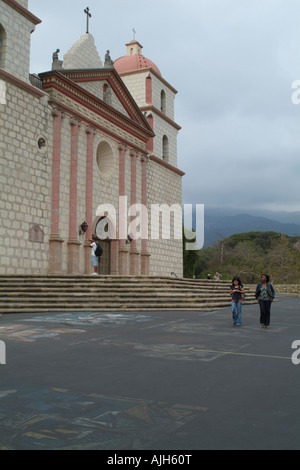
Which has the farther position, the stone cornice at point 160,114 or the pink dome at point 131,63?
the pink dome at point 131,63

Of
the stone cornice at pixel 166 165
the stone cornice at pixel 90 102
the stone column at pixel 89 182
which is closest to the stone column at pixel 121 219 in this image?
the stone cornice at pixel 90 102

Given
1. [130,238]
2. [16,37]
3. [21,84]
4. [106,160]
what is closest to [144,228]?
→ [130,238]

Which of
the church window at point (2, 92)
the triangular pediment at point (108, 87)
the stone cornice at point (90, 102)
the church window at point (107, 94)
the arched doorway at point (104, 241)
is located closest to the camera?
the church window at point (2, 92)

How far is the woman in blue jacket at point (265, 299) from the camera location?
382 inches

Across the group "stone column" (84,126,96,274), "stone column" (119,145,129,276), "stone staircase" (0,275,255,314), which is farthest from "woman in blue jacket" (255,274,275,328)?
"stone column" (119,145,129,276)

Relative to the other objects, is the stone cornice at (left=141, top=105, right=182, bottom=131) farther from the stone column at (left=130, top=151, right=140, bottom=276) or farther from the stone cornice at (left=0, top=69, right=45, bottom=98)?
the stone cornice at (left=0, top=69, right=45, bottom=98)

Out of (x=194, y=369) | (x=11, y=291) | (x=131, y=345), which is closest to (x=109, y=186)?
(x=11, y=291)

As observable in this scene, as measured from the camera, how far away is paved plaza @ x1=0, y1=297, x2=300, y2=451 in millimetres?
3062

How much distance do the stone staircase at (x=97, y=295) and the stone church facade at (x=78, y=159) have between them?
85.6 inches

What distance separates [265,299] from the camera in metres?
9.96

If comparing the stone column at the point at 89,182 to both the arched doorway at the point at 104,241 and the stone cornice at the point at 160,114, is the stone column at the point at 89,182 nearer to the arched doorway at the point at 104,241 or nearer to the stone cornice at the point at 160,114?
the arched doorway at the point at 104,241

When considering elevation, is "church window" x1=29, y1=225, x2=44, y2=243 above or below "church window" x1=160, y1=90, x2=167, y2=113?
below

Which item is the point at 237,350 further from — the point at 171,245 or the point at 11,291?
the point at 171,245

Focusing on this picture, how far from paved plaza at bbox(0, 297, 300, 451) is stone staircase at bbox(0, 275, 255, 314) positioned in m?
5.01
